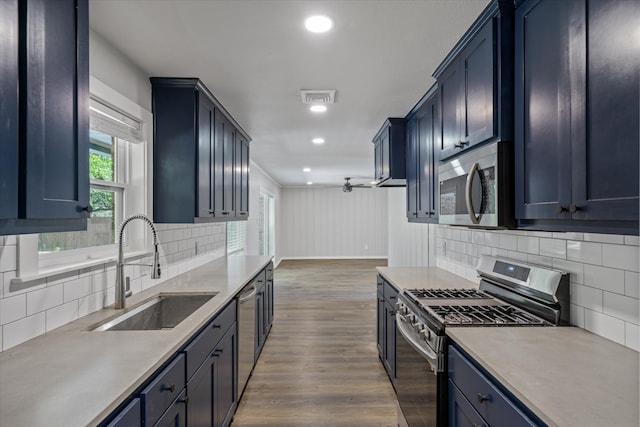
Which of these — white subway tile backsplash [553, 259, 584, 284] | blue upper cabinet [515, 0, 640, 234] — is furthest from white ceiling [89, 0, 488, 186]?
white subway tile backsplash [553, 259, 584, 284]

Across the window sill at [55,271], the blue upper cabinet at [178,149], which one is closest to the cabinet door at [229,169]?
the blue upper cabinet at [178,149]

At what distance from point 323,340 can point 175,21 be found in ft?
11.3

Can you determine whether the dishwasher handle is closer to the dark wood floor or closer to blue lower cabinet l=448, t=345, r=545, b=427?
the dark wood floor

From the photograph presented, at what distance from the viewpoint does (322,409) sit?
8.69ft

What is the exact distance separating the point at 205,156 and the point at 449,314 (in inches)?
83.6

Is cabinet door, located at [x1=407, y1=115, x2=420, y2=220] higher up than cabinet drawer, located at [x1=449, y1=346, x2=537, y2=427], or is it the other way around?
cabinet door, located at [x1=407, y1=115, x2=420, y2=220]

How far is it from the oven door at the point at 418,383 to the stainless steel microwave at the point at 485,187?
27.9 inches

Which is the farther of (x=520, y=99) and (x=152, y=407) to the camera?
(x=520, y=99)

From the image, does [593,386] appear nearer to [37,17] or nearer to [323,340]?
[37,17]

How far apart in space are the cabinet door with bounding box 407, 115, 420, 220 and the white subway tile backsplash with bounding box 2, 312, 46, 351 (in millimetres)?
2786

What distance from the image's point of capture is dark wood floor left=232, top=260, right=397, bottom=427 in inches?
101

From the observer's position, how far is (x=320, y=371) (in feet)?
10.8

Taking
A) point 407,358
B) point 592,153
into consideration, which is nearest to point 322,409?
point 407,358

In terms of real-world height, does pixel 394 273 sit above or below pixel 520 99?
below
